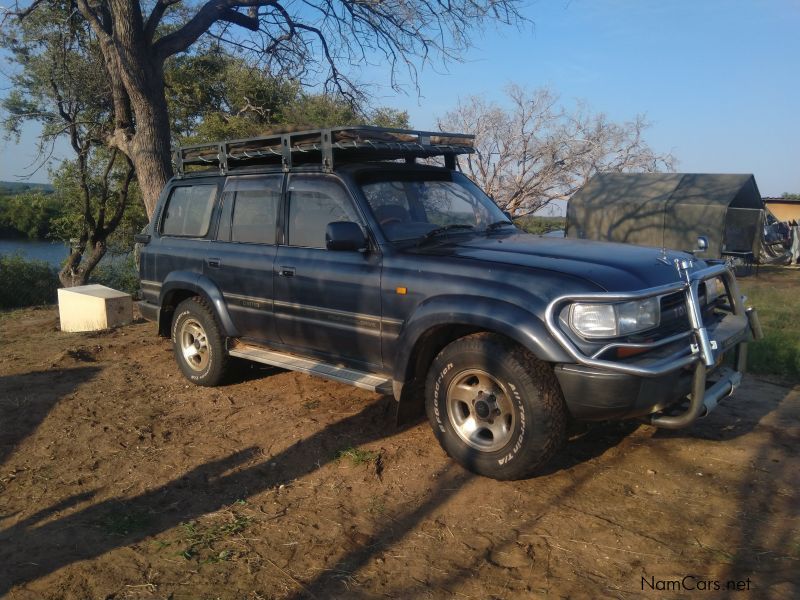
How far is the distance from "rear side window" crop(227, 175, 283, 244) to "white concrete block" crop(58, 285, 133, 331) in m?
3.92

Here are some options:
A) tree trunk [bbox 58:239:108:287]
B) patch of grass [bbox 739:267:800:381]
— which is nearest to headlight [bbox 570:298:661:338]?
patch of grass [bbox 739:267:800:381]

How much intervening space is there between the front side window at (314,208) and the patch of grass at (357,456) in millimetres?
1549

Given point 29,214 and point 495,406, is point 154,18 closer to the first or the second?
point 495,406

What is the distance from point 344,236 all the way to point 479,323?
114cm

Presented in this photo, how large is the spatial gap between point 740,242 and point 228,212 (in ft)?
51.1

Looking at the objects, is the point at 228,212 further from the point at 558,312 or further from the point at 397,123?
the point at 397,123

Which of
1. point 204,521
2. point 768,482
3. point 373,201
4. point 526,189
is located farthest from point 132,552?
point 526,189

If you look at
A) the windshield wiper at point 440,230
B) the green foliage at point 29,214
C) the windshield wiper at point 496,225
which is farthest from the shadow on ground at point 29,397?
the green foliage at point 29,214

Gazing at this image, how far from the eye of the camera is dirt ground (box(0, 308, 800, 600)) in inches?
122

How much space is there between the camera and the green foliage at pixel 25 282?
1516cm

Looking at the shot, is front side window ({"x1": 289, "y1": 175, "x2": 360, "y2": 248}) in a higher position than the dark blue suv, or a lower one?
higher

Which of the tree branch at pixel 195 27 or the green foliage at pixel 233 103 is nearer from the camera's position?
the tree branch at pixel 195 27

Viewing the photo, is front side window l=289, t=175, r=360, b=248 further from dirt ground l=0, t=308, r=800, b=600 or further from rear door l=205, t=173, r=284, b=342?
dirt ground l=0, t=308, r=800, b=600

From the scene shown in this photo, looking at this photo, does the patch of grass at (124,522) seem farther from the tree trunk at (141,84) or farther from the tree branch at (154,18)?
the tree branch at (154,18)
